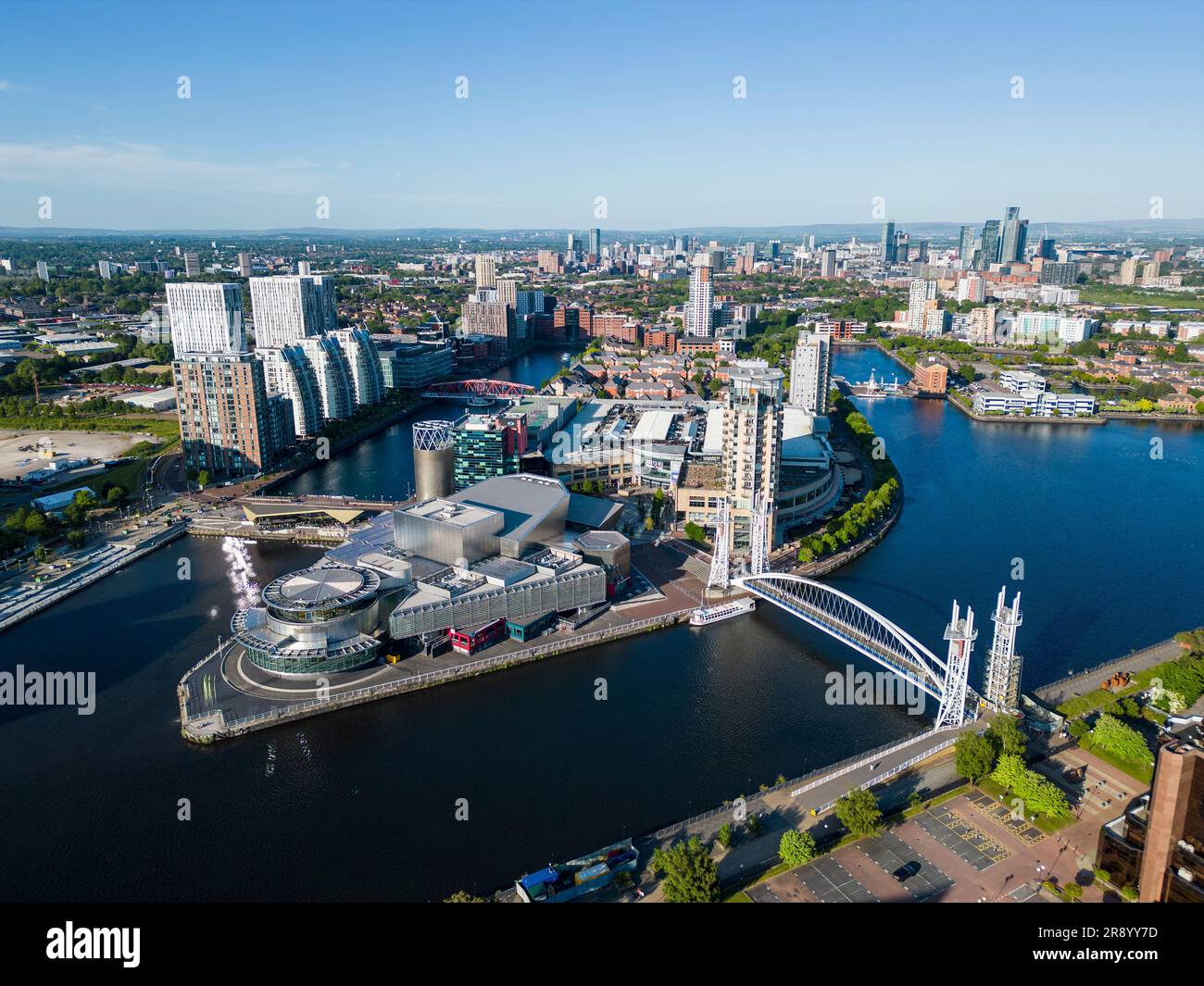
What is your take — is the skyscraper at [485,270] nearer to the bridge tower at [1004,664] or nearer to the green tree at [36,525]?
the green tree at [36,525]

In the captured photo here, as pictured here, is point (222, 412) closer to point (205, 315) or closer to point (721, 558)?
point (721, 558)

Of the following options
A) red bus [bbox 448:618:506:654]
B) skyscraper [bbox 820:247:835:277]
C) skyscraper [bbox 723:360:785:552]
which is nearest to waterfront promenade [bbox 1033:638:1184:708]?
skyscraper [bbox 723:360:785:552]

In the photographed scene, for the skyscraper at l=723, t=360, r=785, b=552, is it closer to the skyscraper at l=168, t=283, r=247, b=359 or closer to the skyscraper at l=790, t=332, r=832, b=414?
the skyscraper at l=790, t=332, r=832, b=414

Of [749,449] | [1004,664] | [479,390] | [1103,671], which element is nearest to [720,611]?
[749,449]

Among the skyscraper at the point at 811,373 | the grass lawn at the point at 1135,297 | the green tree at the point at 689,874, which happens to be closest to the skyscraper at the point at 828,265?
the grass lawn at the point at 1135,297

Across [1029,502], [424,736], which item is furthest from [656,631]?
[1029,502]

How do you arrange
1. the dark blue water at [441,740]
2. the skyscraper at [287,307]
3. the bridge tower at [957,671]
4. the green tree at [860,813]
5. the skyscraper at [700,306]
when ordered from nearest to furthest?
the green tree at [860,813] < the dark blue water at [441,740] < the bridge tower at [957,671] < the skyscraper at [287,307] < the skyscraper at [700,306]
